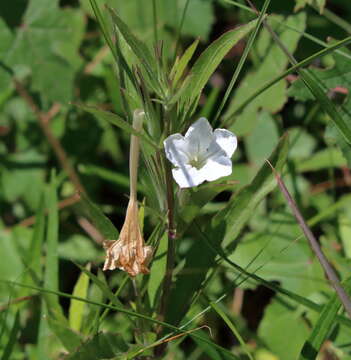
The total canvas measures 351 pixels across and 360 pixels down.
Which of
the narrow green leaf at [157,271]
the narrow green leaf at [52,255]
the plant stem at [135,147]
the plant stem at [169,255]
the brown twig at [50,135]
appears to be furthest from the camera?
the brown twig at [50,135]

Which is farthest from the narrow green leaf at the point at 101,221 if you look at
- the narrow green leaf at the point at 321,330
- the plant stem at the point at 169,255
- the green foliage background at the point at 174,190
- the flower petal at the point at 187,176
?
the narrow green leaf at the point at 321,330

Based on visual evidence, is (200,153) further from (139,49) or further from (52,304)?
(52,304)

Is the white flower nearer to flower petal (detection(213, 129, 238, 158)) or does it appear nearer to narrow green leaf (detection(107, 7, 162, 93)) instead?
flower petal (detection(213, 129, 238, 158))

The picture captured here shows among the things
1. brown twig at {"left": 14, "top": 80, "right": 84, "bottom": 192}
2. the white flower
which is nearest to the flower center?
the white flower

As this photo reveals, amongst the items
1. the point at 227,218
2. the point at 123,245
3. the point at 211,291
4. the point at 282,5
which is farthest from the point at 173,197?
the point at 282,5

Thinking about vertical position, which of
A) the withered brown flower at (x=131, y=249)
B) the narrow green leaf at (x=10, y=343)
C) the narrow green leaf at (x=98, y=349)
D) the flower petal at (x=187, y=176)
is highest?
the flower petal at (x=187, y=176)

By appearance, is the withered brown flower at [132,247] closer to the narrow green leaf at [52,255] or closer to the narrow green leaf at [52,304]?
the narrow green leaf at [52,304]

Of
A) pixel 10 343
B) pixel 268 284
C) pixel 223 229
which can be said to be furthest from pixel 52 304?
pixel 268 284
